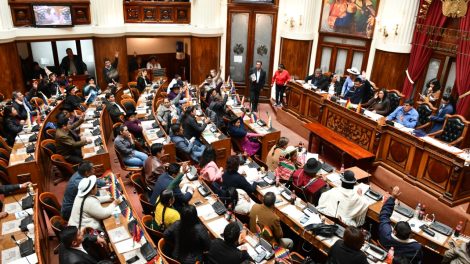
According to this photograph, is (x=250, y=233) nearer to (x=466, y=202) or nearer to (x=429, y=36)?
(x=466, y=202)

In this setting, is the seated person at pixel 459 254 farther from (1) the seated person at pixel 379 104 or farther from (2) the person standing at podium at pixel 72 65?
(2) the person standing at podium at pixel 72 65

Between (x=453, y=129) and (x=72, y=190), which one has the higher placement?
(x=453, y=129)

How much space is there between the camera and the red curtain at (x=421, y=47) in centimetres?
1026

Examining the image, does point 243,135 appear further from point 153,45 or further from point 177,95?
point 153,45

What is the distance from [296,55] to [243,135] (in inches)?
237

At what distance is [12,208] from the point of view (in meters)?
5.77

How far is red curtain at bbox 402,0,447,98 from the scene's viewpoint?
33.7 feet

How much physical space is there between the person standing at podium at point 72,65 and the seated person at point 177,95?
488 cm

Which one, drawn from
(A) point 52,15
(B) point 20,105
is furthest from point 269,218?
(A) point 52,15

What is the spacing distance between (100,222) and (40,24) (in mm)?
9604

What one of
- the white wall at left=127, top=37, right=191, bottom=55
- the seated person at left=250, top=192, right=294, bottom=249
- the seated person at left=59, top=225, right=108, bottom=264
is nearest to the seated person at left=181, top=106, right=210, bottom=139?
the seated person at left=250, top=192, right=294, bottom=249

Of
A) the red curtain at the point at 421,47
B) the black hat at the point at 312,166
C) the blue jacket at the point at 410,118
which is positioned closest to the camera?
the black hat at the point at 312,166

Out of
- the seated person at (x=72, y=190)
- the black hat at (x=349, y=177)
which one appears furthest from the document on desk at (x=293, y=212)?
the seated person at (x=72, y=190)

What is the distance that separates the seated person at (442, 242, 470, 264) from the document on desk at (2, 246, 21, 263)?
18.6 ft
